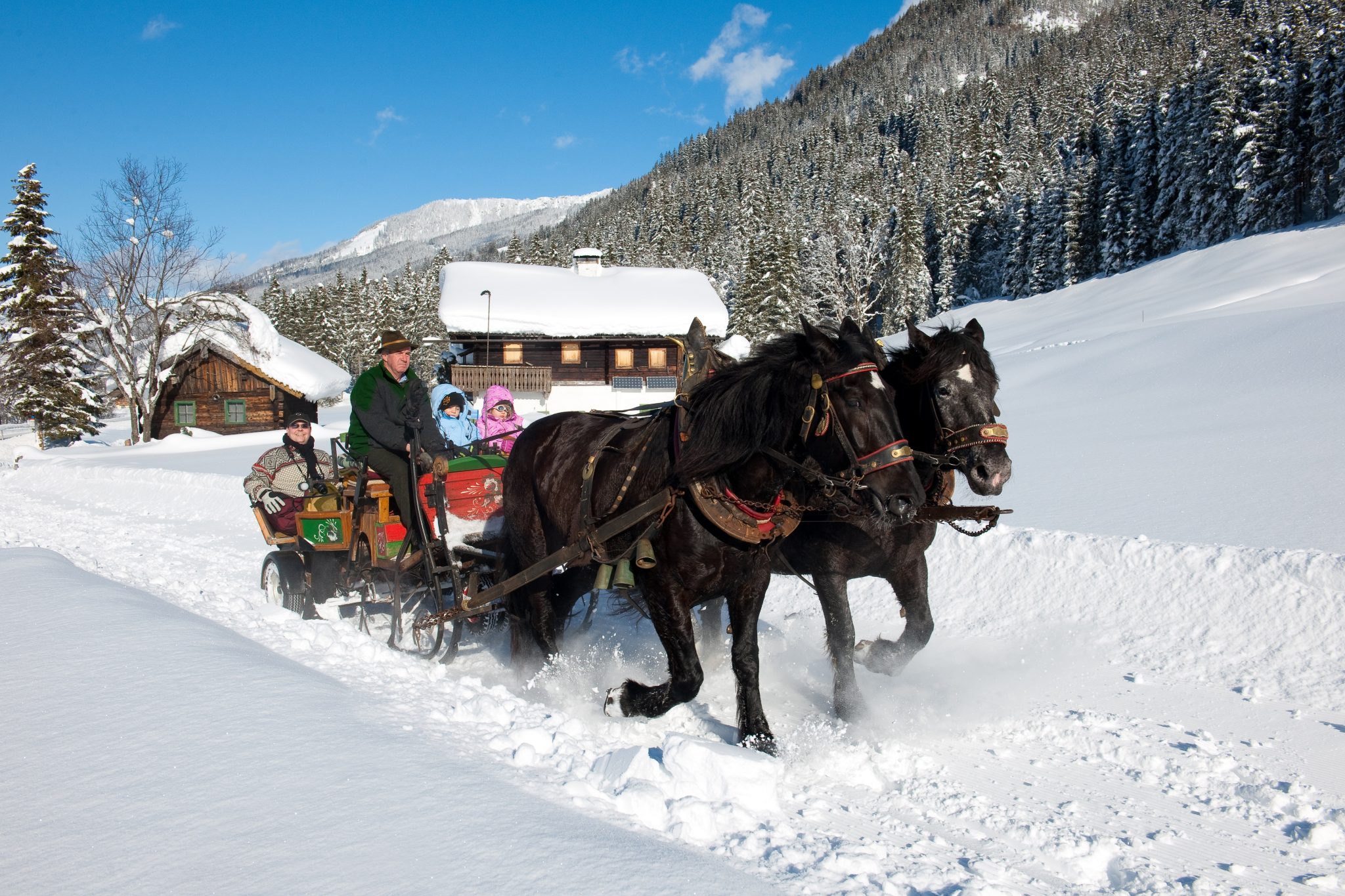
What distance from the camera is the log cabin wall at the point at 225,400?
1369 inches

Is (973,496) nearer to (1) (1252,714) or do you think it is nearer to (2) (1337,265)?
(1) (1252,714)

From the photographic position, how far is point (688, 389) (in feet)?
13.9

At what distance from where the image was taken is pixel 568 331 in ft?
112

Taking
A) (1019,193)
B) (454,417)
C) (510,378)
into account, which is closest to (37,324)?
(510,378)

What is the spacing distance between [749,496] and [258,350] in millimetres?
34330

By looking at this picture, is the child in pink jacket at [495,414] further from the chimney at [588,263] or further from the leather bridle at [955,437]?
the chimney at [588,263]

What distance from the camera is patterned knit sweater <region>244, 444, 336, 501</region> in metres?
7.14

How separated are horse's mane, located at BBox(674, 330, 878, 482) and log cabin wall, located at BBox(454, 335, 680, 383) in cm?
3115

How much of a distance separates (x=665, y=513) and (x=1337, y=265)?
95.4 feet

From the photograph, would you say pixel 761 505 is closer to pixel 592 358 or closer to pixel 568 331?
pixel 568 331

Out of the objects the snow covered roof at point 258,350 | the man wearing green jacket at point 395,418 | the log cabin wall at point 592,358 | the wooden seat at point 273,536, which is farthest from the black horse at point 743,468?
the snow covered roof at point 258,350

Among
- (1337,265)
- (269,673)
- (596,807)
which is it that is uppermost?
(1337,265)

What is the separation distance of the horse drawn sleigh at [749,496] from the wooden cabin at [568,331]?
2691 centimetres

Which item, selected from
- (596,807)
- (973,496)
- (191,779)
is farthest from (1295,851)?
(973,496)
